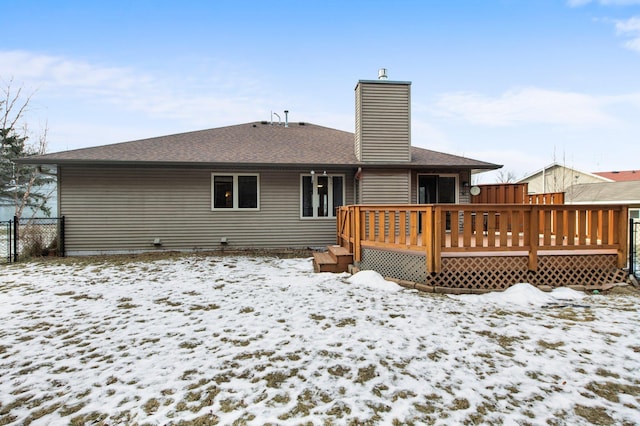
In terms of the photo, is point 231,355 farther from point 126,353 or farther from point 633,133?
point 633,133

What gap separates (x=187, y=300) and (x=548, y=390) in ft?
13.8

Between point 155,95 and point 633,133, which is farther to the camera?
point 633,133

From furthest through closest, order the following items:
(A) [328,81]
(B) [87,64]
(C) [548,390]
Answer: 1. (A) [328,81]
2. (B) [87,64]
3. (C) [548,390]

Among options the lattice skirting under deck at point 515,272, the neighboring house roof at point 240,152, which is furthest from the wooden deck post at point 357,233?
the neighboring house roof at point 240,152

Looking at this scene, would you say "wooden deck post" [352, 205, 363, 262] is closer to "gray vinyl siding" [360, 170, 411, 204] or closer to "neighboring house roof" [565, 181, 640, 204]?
"gray vinyl siding" [360, 170, 411, 204]

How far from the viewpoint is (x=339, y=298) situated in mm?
4559

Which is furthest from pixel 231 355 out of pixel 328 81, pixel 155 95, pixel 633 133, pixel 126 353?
pixel 633 133

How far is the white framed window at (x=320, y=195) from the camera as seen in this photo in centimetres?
974

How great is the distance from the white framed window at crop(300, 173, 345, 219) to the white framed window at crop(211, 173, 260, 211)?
1.42 m

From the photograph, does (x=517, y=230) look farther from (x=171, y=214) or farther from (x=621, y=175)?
(x=621, y=175)

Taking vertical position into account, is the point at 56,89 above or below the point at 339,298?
above

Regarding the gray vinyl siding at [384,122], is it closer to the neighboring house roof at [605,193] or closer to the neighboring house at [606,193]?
the neighboring house at [606,193]

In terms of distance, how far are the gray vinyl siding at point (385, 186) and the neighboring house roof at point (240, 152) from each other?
0.38 m

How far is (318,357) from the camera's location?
9.09 ft
